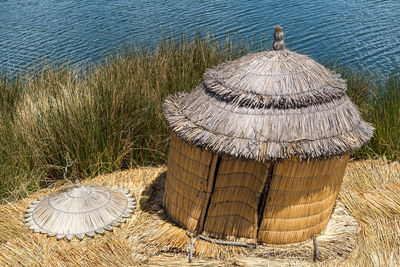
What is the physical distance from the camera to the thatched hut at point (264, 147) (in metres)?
3.06

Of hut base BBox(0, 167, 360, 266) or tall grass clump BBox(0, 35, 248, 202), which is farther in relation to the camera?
tall grass clump BBox(0, 35, 248, 202)

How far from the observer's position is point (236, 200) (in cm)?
334

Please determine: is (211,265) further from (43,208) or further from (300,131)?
(43,208)

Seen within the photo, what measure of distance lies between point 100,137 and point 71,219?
4.03 feet

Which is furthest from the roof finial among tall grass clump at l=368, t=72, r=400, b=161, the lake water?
the lake water

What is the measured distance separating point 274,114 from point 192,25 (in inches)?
304

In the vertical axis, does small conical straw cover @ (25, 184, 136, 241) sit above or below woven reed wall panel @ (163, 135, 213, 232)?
below

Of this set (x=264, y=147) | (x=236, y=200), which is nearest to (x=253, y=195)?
→ (x=236, y=200)

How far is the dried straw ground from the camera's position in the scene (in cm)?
320

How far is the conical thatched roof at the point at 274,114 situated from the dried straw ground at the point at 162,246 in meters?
0.78

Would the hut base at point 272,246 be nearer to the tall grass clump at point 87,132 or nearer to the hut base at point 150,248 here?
the hut base at point 150,248

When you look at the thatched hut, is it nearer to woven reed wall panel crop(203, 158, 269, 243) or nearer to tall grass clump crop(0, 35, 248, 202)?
woven reed wall panel crop(203, 158, 269, 243)

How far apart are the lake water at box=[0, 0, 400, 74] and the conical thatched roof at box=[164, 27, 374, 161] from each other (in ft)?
18.5

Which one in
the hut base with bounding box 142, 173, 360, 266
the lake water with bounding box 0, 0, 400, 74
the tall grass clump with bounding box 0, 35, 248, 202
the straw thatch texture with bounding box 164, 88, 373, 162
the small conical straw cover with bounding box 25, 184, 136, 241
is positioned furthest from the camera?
the lake water with bounding box 0, 0, 400, 74
